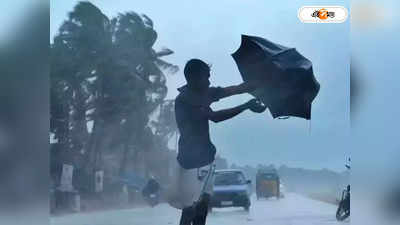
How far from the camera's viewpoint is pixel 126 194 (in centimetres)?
314

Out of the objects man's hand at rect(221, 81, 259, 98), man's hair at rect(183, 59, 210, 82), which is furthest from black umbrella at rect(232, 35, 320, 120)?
man's hair at rect(183, 59, 210, 82)

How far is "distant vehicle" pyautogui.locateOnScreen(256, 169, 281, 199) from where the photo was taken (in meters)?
3.11

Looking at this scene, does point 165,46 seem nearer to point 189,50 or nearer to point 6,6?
point 189,50

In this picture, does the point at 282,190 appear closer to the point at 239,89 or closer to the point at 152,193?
the point at 239,89

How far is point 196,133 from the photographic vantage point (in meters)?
3.12

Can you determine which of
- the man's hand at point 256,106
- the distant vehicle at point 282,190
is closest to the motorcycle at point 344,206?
the distant vehicle at point 282,190

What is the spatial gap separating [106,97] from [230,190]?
0.96 meters

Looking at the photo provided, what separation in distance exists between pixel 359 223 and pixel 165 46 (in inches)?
63.1

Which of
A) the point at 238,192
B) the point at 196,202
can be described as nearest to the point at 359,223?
the point at 238,192

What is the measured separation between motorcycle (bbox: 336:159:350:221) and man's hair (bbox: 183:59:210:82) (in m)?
1.07

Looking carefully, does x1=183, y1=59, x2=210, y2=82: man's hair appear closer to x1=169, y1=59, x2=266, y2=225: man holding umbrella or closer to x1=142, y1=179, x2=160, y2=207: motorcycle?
x1=169, y1=59, x2=266, y2=225: man holding umbrella

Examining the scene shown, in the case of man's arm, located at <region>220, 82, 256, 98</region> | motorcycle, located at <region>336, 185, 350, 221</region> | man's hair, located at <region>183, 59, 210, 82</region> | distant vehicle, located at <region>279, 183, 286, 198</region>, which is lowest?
motorcycle, located at <region>336, 185, 350, 221</region>

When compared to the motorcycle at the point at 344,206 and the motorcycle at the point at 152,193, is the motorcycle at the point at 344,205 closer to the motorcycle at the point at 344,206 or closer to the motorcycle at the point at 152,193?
the motorcycle at the point at 344,206

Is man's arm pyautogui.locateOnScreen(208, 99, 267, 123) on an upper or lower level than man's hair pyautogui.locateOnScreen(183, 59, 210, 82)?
lower
